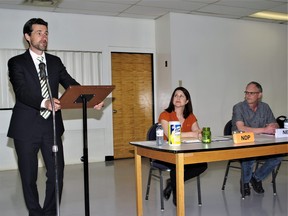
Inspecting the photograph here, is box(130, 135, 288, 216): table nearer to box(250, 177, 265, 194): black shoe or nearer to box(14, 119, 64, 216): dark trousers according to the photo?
box(14, 119, 64, 216): dark trousers

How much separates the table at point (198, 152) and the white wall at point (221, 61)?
3.39 m

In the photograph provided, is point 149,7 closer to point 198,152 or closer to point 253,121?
point 253,121

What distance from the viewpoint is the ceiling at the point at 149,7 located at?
17.6 feet

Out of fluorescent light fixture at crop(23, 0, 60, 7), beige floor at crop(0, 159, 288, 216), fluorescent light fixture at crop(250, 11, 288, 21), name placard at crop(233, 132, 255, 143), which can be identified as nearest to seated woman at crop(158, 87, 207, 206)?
beige floor at crop(0, 159, 288, 216)

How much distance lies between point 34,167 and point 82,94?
77cm

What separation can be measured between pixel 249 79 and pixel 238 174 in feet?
8.61

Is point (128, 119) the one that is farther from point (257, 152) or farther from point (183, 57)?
point (257, 152)

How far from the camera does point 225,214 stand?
313cm

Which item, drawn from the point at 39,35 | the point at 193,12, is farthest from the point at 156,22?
the point at 39,35

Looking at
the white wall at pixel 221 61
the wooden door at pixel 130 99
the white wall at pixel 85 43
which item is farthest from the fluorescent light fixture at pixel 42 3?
the white wall at pixel 221 61

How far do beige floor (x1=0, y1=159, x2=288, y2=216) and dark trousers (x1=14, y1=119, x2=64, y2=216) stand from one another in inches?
25.6

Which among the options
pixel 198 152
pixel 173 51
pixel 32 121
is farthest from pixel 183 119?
pixel 173 51

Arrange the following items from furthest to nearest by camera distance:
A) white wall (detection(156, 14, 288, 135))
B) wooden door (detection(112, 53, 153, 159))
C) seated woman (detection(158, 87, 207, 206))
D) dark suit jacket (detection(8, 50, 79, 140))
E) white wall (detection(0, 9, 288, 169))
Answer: wooden door (detection(112, 53, 153, 159)) → white wall (detection(156, 14, 288, 135)) → white wall (detection(0, 9, 288, 169)) → seated woman (detection(158, 87, 207, 206)) → dark suit jacket (detection(8, 50, 79, 140))

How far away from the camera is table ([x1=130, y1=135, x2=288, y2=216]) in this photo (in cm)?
237
